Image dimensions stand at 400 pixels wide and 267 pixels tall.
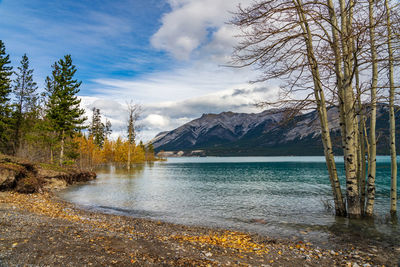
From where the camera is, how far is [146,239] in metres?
8.84

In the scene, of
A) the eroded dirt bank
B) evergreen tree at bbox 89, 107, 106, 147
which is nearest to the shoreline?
the eroded dirt bank

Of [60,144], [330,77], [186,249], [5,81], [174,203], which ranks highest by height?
[5,81]

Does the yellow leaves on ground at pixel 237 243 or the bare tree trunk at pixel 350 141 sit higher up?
the bare tree trunk at pixel 350 141

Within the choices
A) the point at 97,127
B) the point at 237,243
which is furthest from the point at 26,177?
the point at 97,127

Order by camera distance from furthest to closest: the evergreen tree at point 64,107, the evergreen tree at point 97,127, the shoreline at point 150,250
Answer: the evergreen tree at point 97,127 < the evergreen tree at point 64,107 < the shoreline at point 150,250

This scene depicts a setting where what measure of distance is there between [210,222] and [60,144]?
1361 inches

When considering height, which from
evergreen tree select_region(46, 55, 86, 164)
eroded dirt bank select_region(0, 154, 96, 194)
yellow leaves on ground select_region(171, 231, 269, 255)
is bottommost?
yellow leaves on ground select_region(171, 231, 269, 255)

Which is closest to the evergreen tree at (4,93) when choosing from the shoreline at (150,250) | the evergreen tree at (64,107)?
the evergreen tree at (64,107)

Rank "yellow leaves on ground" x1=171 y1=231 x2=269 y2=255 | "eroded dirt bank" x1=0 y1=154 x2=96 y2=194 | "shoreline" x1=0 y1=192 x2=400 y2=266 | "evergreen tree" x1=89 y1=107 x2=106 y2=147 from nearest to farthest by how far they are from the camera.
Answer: "shoreline" x1=0 y1=192 x2=400 y2=266, "yellow leaves on ground" x1=171 y1=231 x2=269 y2=255, "eroded dirt bank" x1=0 y1=154 x2=96 y2=194, "evergreen tree" x1=89 y1=107 x2=106 y2=147

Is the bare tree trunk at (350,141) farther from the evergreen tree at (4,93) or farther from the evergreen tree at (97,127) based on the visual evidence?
the evergreen tree at (97,127)

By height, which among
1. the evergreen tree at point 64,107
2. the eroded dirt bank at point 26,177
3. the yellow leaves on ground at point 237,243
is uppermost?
the evergreen tree at point 64,107

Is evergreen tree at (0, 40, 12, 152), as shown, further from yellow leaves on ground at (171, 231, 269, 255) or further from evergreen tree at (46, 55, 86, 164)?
yellow leaves on ground at (171, 231, 269, 255)

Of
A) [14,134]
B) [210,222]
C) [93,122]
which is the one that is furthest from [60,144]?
[93,122]

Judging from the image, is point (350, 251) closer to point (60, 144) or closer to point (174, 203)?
point (174, 203)
